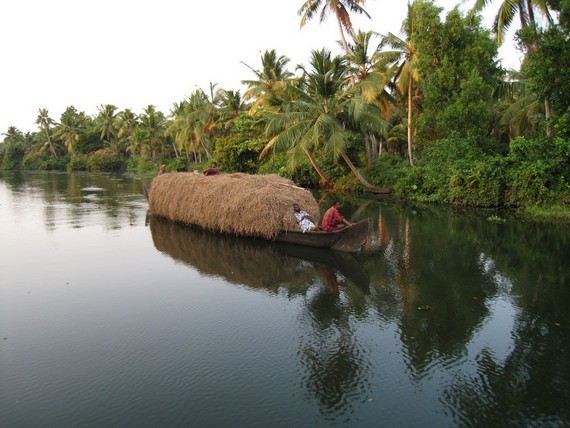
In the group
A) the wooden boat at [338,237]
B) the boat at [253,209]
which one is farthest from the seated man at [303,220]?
the wooden boat at [338,237]

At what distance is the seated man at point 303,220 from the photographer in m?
12.3

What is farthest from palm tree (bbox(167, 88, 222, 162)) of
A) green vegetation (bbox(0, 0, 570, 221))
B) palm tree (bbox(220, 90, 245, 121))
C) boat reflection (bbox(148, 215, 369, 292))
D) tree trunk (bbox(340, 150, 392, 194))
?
boat reflection (bbox(148, 215, 369, 292))

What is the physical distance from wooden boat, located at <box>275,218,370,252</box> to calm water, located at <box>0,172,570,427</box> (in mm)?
290

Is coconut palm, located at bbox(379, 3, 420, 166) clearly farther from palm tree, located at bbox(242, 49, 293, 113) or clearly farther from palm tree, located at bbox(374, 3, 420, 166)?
palm tree, located at bbox(242, 49, 293, 113)

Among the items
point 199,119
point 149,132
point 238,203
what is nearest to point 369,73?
point 238,203

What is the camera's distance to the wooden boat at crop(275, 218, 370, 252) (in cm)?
1111

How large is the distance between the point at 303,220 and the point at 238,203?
214 cm

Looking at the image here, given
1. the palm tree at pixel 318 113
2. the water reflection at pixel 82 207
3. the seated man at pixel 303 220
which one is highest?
the palm tree at pixel 318 113

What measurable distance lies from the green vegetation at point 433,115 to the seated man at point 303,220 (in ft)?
29.2

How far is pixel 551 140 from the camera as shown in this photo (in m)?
17.2

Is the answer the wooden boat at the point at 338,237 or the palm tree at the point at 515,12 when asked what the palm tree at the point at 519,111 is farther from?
the wooden boat at the point at 338,237

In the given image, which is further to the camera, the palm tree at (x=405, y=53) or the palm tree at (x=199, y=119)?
the palm tree at (x=199, y=119)

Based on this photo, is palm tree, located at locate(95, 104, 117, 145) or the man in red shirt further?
palm tree, located at locate(95, 104, 117, 145)

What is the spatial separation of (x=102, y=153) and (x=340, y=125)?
49.5 meters
